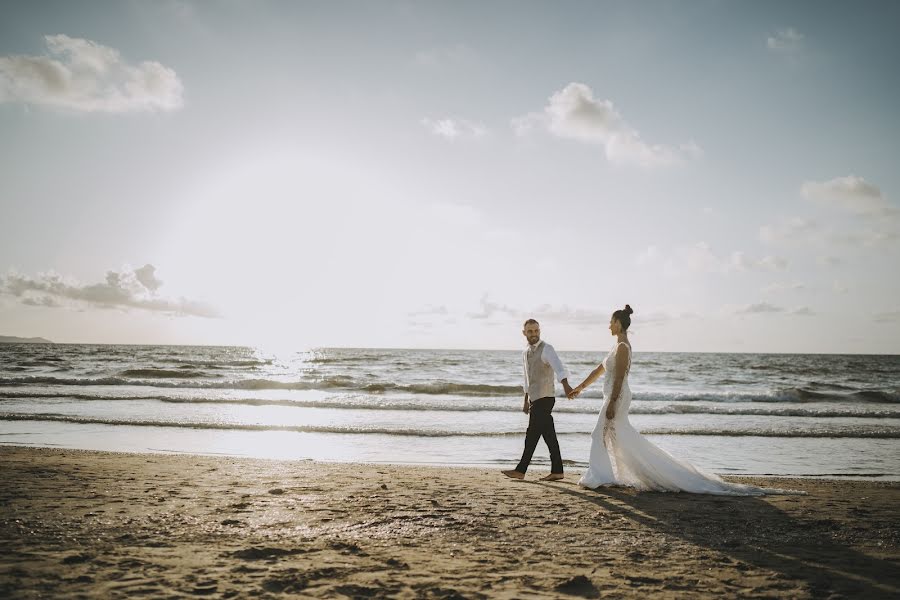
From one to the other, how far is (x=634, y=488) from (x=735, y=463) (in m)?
4.56

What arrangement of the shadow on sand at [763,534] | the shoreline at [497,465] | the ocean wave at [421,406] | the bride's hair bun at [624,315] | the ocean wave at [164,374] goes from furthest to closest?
1. the ocean wave at [164,374]
2. the ocean wave at [421,406]
3. the shoreline at [497,465]
4. the bride's hair bun at [624,315]
5. the shadow on sand at [763,534]

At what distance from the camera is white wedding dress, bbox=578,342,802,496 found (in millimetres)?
6926

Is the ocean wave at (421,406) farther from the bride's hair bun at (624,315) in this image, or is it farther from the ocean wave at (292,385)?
the bride's hair bun at (624,315)

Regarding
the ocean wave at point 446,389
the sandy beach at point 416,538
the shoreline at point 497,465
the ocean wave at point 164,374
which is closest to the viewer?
the sandy beach at point 416,538

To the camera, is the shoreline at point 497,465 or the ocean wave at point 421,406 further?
the ocean wave at point 421,406

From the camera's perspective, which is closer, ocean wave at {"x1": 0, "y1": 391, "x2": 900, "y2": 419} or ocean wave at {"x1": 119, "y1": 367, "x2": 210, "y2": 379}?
ocean wave at {"x1": 0, "y1": 391, "x2": 900, "y2": 419}

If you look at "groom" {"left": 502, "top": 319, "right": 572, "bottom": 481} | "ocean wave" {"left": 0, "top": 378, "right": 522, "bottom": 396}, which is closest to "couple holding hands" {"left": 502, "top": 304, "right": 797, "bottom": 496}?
"groom" {"left": 502, "top": 319, "right": 572, "bottom": 481}

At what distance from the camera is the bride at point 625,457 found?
6.91 m

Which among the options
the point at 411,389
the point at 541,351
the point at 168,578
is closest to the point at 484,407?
the point at 411,389

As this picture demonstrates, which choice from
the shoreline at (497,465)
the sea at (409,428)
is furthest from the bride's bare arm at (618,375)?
the sea at (409,428)

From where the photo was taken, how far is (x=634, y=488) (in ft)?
23.2

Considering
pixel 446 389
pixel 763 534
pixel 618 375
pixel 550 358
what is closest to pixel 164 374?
pixel 446 389

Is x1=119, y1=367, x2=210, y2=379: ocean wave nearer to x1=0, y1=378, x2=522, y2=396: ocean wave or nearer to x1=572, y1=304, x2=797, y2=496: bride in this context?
x1=0, y1=378, x2=522, y2=396: ocean wave

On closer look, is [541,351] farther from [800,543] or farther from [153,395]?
[153,395]
